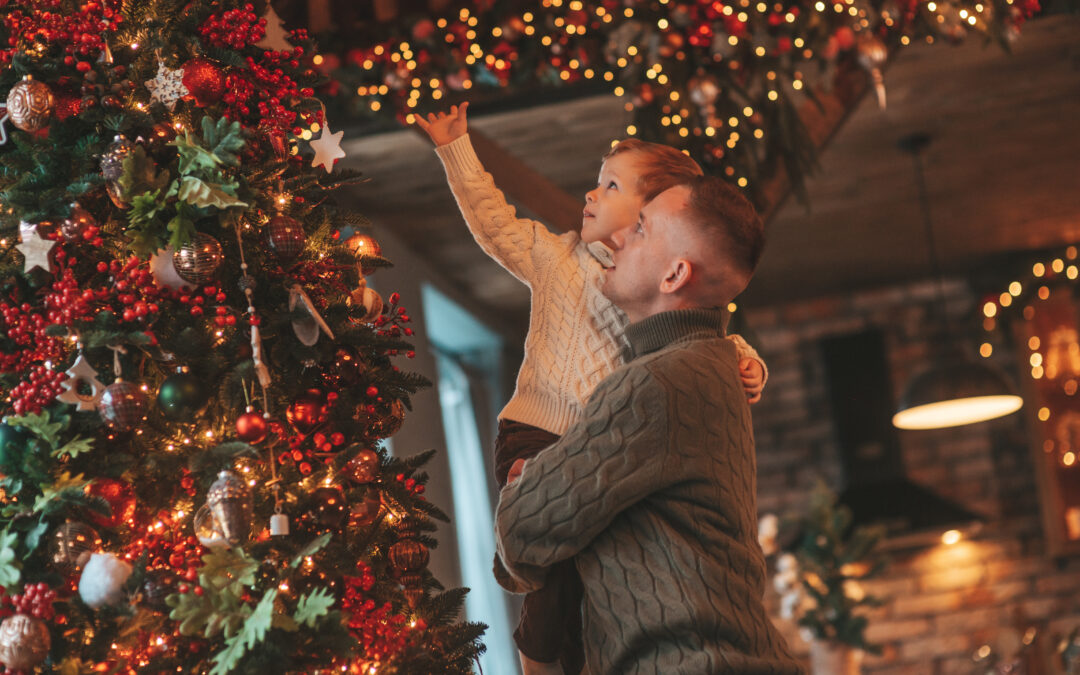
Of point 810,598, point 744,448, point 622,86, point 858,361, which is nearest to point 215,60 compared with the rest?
point 744,448

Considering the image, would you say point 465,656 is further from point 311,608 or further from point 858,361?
point 858,361

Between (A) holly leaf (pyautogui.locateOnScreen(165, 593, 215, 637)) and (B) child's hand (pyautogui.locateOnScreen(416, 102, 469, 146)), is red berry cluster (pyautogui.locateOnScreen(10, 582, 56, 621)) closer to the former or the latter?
(A) holly leaf (pyautogui.locateOnScreen(165, 593, 215, 637))

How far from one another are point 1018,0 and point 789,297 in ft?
11.0

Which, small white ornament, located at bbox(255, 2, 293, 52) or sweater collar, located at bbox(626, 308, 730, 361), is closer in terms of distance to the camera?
sweater collar, located at bbox(626, 308, 730, 361)

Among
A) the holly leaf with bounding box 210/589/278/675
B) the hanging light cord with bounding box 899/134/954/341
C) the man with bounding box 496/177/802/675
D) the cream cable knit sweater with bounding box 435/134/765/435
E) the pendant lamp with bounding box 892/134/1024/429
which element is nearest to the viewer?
the holly leaf with bounding box 210/589/278/675

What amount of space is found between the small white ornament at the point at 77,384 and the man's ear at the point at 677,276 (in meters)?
0.77

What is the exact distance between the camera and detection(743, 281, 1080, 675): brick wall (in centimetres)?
628

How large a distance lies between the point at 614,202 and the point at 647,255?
190mm

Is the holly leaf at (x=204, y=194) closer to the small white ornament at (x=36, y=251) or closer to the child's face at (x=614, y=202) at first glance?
the small white ornament at (x=36, y=251)

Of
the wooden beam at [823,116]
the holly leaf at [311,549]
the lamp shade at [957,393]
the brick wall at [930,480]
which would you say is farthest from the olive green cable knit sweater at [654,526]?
the brick wall at [930,480]

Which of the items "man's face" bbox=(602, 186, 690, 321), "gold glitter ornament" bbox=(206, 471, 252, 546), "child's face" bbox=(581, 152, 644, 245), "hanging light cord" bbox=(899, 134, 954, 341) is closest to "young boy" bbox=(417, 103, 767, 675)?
"child's face" bbox=(581, 152, 644, 245)

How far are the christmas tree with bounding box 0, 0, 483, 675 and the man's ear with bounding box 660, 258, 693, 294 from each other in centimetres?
43

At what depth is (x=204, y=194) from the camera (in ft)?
4.96

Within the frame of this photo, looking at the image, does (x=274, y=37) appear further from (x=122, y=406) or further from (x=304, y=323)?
(x=122, y=406)
